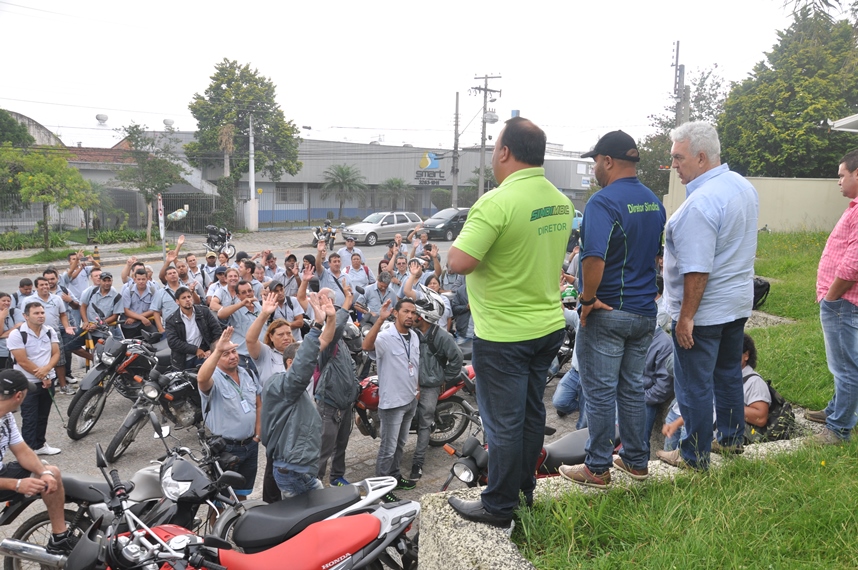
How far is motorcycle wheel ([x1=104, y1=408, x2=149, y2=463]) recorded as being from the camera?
21.7ft

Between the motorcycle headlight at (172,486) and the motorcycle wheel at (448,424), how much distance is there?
3.62 m

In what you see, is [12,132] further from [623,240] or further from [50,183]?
[623,240]

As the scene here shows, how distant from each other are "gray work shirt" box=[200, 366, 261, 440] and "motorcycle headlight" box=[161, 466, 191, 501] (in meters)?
1.28

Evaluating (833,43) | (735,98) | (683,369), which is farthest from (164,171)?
(683,369)

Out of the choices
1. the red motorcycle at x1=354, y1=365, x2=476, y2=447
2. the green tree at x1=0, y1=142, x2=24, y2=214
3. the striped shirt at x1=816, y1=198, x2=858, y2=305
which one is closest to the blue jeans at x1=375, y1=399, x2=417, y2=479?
the red motorcycle at x1=354, y1=365, x2=476, y2=447

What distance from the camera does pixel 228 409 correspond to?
5461 millimetres

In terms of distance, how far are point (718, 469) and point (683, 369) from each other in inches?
22.6

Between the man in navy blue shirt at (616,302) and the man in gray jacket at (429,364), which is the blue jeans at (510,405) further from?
the man in gray jacket at (429,364)

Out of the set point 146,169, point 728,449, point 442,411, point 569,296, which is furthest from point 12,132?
point 728,449

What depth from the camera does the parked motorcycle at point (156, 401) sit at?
6637 mm

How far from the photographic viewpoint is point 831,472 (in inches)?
139

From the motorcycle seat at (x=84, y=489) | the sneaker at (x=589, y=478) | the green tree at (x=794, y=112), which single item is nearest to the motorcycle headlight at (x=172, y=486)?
the motorcycle seat at (x=84, y=489)

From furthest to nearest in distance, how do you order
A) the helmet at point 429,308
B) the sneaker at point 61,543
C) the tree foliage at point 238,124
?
the tree foliage at point 238,124, the helmet at point 429,308, the sneaker at point 61,543

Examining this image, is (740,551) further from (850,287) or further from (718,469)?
(850,287)
